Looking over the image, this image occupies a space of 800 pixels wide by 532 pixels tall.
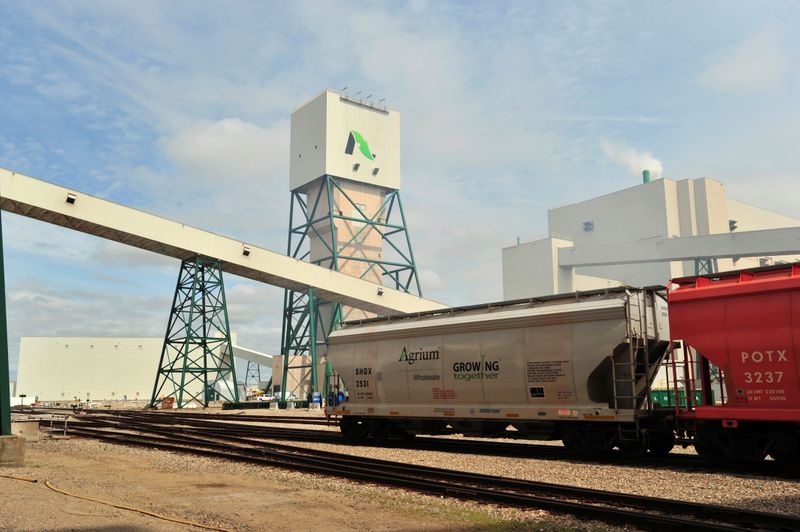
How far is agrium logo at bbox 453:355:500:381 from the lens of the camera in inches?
675

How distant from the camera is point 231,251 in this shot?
4444cm

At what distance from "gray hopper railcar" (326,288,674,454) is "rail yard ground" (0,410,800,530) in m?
1.26

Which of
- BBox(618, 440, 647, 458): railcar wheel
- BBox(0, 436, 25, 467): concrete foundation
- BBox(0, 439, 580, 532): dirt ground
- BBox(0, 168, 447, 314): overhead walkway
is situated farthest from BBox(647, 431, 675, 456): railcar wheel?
BBox(0, 168, 447, 314): overhead walkway

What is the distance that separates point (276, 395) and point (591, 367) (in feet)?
170

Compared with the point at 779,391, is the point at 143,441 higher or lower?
lower

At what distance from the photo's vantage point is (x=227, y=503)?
1025cm

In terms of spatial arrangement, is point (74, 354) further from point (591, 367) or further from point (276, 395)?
point (591, 367)

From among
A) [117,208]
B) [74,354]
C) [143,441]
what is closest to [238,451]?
[143,441]

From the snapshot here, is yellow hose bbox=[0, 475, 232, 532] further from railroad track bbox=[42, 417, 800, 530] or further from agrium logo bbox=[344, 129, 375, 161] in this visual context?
agrium logo bbox=[344, 129, 375, 161]

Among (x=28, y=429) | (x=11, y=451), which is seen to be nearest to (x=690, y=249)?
(x=28, y=429)

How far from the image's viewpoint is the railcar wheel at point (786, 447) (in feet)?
40.5

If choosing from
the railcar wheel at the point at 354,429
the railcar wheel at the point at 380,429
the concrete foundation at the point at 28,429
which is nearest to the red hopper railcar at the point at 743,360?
the railcar wheel at the point at 380,429

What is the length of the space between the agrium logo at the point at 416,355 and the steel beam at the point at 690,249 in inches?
1617

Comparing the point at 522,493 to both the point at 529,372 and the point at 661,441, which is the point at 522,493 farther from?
the point at 661,441
